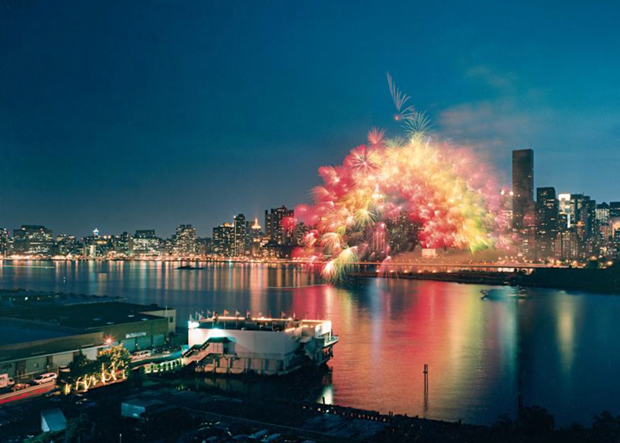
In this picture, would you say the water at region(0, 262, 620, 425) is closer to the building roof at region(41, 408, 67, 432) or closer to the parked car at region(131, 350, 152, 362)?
the parked car at region(131, 350, 152, 362)

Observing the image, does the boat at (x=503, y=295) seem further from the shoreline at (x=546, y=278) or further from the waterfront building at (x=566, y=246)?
the waterfront building at (x=566, y=246)

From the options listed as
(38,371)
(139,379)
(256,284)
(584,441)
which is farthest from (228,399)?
(256,284)

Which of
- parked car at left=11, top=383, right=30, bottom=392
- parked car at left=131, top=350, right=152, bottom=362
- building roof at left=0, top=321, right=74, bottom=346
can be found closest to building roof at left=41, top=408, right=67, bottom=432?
parked car at left=11, top=383, right=30, bottom=392

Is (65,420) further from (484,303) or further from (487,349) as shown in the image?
(484,303)

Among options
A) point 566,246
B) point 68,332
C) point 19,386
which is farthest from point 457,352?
point 566,246

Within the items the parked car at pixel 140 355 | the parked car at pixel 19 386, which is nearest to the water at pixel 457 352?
the parked car at pixel 140 355
